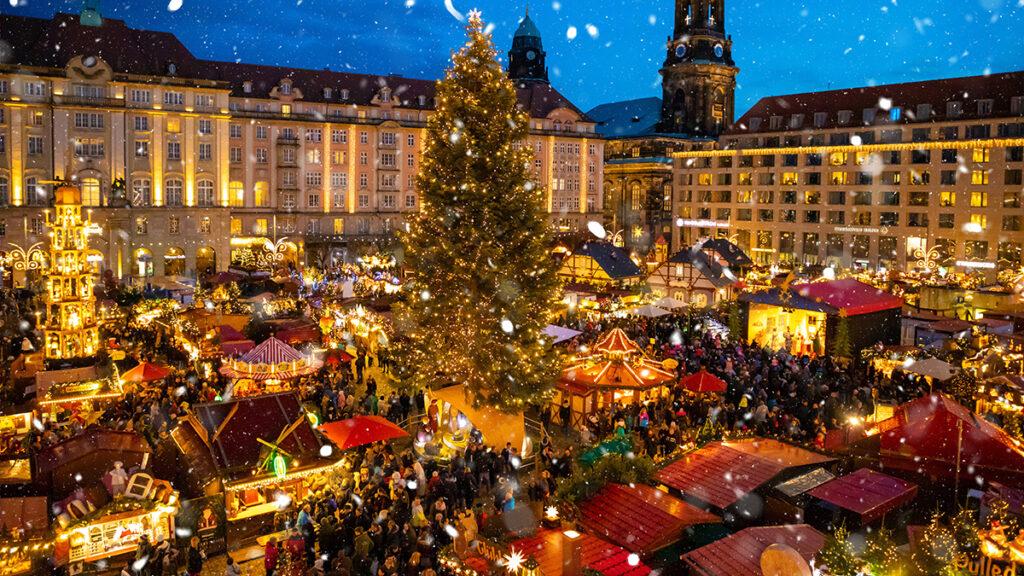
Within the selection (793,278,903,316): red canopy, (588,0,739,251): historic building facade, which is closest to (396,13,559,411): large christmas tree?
(793,278,903,316): red canopy

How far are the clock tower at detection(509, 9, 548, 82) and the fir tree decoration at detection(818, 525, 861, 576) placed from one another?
7153 centimetres

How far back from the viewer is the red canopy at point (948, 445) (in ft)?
42.6

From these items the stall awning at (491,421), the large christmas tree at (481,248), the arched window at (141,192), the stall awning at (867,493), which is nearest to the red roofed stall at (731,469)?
the stall awning at (867,493)

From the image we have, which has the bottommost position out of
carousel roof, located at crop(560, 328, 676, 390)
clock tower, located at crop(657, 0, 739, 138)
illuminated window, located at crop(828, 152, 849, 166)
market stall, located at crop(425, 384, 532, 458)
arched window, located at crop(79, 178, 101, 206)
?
market stall, located at crop(425, 384, 532, 458)

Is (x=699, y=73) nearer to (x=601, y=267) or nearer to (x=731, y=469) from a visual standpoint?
(x=601, y=267)

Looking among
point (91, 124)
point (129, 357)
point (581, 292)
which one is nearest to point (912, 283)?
point (581, 292)

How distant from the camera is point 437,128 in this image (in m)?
16.6

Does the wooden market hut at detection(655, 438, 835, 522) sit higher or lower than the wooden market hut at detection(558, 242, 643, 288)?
lower

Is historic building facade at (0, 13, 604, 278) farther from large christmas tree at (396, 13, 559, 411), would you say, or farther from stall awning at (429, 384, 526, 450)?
stall awning at (429, 384, 526, 450)

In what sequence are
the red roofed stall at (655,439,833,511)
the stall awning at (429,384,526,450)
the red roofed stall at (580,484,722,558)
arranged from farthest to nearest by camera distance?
the stall awning at (429,384,526,450) → the red roofed stall at (655,439,833,511) → the red roofed stall at (580,484,722,558)

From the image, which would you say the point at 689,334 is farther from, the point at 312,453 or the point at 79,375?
the point at 79,375

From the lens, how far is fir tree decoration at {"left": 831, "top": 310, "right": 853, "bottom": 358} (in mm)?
25953

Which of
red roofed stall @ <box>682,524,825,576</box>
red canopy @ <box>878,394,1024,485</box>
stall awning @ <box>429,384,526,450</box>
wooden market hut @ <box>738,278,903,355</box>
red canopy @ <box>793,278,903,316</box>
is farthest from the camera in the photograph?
wooden market hut @ <box>738,278,903,355</box>

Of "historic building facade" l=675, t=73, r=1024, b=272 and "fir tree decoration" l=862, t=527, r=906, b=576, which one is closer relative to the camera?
"fir tree decoration" l=862, t=527, r=906, b=576
